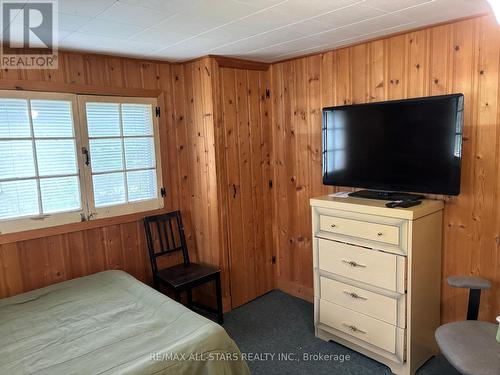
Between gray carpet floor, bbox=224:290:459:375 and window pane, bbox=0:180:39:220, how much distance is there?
1.79 m

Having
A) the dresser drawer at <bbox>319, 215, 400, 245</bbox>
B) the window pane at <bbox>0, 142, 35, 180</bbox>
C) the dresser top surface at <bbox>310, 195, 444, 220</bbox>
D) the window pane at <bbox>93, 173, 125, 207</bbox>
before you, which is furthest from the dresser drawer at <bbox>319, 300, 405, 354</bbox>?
the window pane at <bbox>0, 142, 35, 180</bbox>

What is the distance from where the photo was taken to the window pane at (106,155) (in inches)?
114

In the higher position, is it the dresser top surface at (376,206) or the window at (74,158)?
the window at (74,158)

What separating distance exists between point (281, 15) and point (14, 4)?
4.42ft

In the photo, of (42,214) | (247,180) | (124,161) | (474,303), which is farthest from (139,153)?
(474,303)

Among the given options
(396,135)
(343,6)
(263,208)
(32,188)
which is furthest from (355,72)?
(32,188)

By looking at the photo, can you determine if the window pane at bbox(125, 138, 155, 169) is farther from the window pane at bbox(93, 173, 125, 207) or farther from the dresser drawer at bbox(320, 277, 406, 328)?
the dresser drawer at bbox(320, 277, 406, 328)

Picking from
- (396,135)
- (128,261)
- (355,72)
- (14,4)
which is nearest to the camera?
(14,4)

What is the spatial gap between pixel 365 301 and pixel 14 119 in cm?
272

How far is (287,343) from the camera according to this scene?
111 inches

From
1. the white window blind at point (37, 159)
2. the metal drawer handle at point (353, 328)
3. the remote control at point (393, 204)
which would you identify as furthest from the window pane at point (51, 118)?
the metal drawer handle at point (353, 328)

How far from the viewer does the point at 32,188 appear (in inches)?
104

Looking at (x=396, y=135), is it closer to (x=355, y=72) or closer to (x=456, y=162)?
(x=456, y=162)

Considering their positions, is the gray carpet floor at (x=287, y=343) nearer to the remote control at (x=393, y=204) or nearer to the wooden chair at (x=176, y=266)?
the wooden chair at (x=176, y=266)
